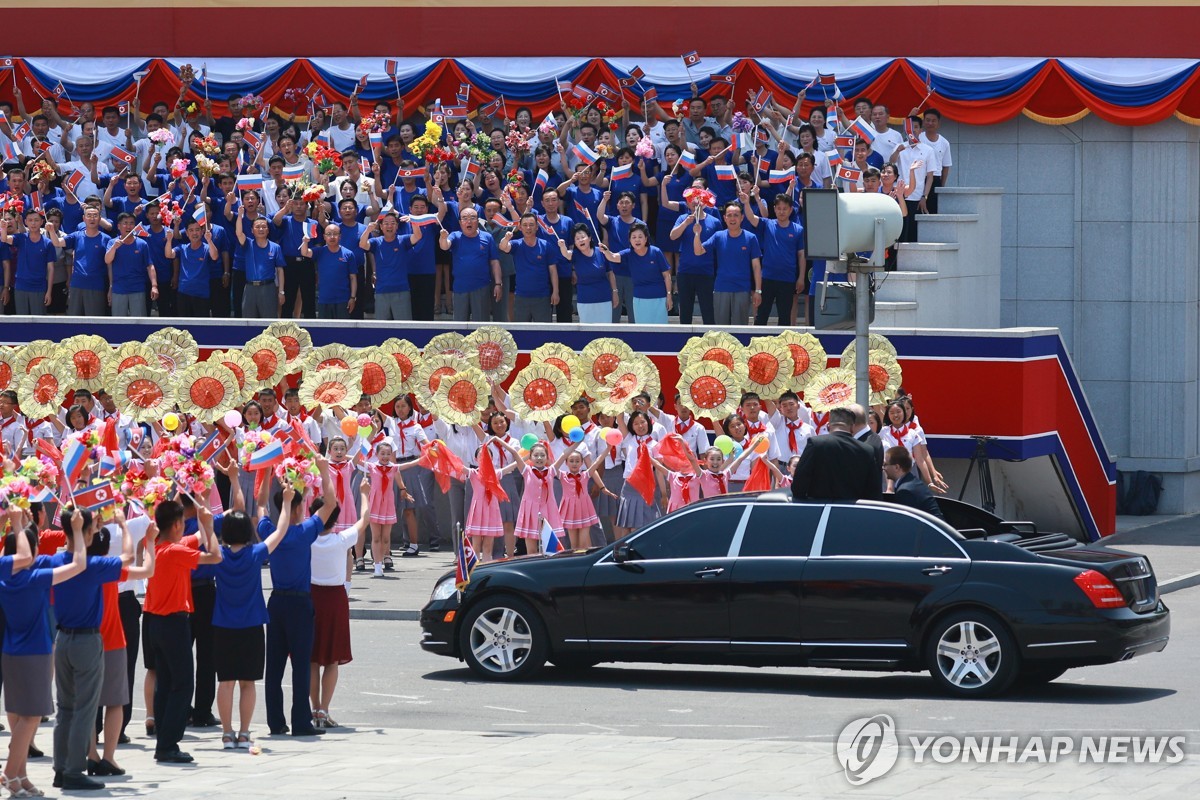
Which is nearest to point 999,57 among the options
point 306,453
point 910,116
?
point 910,116

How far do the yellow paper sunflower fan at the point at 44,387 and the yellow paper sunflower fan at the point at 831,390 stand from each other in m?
8.50

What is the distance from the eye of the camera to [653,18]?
28.9m

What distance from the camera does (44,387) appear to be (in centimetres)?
2333

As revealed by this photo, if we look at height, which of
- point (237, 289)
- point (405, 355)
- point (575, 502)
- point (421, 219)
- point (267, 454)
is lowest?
point (575, 502)

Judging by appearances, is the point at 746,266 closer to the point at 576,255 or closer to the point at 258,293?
the point at 576,255

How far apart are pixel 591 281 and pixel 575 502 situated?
4114 millimetres

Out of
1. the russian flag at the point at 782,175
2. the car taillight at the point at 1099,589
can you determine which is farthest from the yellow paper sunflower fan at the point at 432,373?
the car taillight at the point at 1099,589

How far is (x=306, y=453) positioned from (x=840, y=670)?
15.8ft

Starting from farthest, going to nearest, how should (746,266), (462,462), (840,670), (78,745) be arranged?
(746,266) → (462,462) → (840,670) → (78,745)

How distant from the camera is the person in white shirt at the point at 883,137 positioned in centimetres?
2527

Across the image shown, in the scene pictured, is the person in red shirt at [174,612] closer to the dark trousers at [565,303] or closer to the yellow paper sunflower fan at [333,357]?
the yellow paper sunflower fan at [333,357]

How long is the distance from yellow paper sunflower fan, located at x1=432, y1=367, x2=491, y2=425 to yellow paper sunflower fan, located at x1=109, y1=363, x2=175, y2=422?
3.43 m

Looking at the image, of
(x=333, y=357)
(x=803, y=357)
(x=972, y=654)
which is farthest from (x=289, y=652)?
(x=803, y=357)

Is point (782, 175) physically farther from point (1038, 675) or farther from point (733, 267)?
point (1038, 675)
